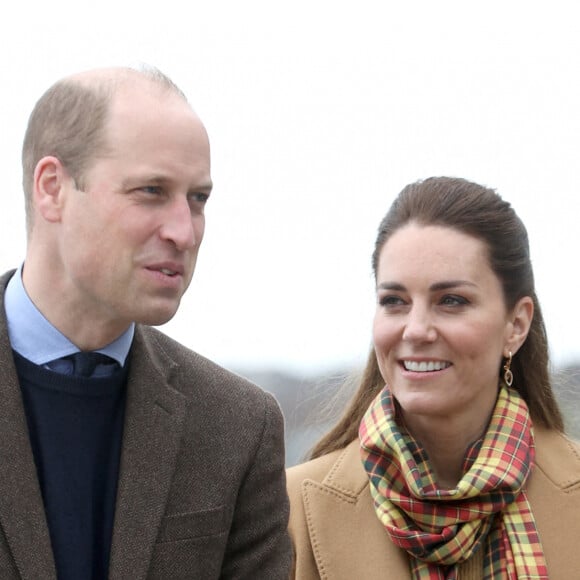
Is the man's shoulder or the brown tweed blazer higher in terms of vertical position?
the man's shoulder

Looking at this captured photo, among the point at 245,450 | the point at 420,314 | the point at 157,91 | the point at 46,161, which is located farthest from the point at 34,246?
the point at 420,314

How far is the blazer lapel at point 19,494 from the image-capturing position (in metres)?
2.87

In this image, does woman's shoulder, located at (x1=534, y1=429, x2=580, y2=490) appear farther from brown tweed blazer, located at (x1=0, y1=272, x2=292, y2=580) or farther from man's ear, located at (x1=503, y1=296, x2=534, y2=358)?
brown tweed blazer, located at (x1=0, y1=272, x2=292, y2=580)

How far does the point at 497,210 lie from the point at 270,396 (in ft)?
4.29

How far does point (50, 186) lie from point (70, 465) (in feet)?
2.25

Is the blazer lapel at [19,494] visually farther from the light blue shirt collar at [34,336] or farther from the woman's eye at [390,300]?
the woman's eye at [390,300]

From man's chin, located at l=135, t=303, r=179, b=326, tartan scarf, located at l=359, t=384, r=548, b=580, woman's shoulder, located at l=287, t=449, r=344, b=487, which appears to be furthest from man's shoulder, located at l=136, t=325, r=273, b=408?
woman's shoulder, located at l=287, t=449, r=344, b=487

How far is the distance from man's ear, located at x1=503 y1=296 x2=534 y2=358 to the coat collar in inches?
55.7

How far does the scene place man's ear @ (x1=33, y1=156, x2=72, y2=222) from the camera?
299 cm

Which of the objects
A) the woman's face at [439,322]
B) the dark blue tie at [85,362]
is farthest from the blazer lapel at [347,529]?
the dark blue tie at [85,362]

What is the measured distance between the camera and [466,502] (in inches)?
167

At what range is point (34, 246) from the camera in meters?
3.09

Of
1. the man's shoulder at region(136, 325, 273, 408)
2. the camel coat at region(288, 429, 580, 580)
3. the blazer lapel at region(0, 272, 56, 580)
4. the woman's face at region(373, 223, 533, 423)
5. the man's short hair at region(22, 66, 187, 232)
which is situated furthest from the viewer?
the camel coat at region(288, 429, 580, 580)

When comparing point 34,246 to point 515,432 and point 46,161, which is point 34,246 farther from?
point 515,432
